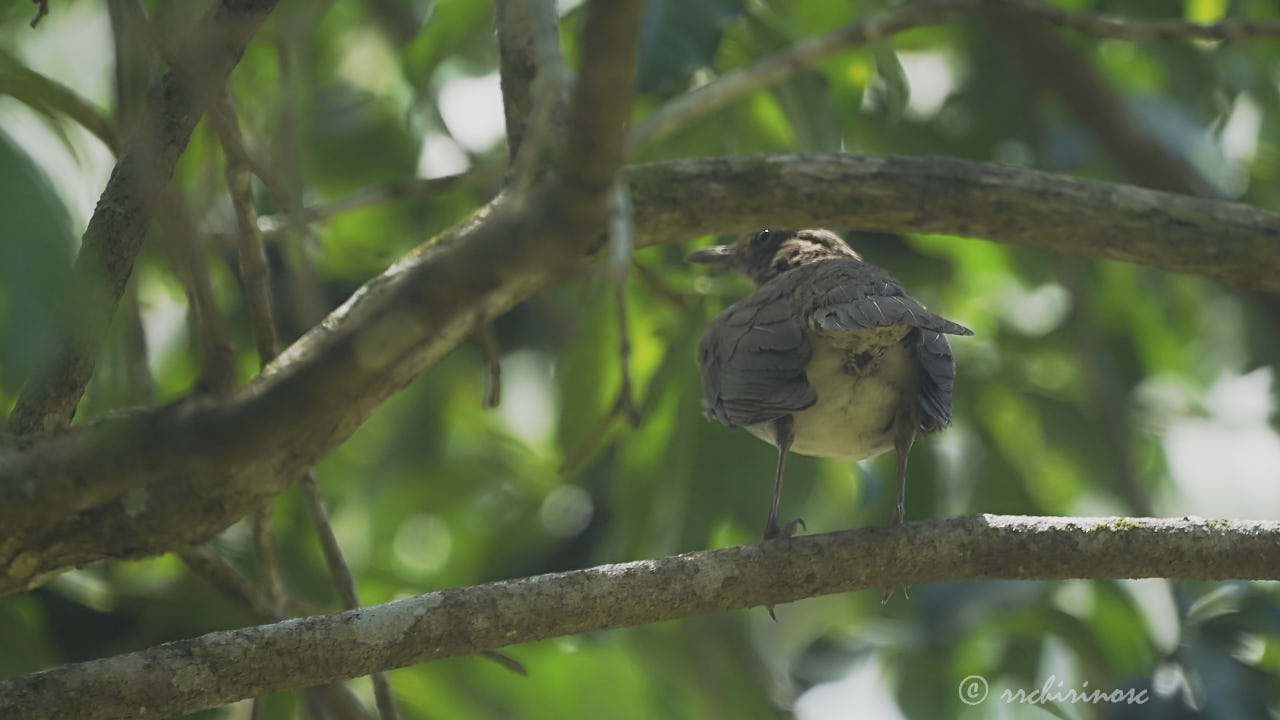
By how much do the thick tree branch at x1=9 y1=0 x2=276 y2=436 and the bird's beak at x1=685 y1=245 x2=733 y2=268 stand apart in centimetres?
282

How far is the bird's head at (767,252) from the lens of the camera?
5531 mm

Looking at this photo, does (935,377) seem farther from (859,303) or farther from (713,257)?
(713,257)

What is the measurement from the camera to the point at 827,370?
4.49 metres

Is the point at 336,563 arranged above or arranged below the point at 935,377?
below

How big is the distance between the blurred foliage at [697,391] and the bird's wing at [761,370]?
20.3 inches

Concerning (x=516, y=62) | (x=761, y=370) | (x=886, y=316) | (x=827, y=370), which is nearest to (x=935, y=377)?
(x=827, y=370)

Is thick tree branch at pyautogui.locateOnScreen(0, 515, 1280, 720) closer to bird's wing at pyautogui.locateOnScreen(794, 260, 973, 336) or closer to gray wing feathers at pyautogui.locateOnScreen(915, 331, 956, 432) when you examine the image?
bird's wing at pyautogui.locateOnScreen(794, 260, 973, 336)

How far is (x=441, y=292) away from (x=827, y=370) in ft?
9.20

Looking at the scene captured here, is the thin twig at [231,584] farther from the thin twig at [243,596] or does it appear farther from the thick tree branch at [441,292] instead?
the thick tree branch at [441,292]

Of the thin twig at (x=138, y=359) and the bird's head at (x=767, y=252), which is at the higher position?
the bird's head at (x=767, y=252)

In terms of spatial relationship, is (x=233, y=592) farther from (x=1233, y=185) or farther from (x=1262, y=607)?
(x=1233, y=185)

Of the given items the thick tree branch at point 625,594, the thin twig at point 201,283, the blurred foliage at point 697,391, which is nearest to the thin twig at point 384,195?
the blurred foliage at point 697,391

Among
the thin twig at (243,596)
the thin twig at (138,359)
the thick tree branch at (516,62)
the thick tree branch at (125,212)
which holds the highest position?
the thick tree branch at (516,62)

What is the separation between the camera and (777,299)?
4715 millimetres
